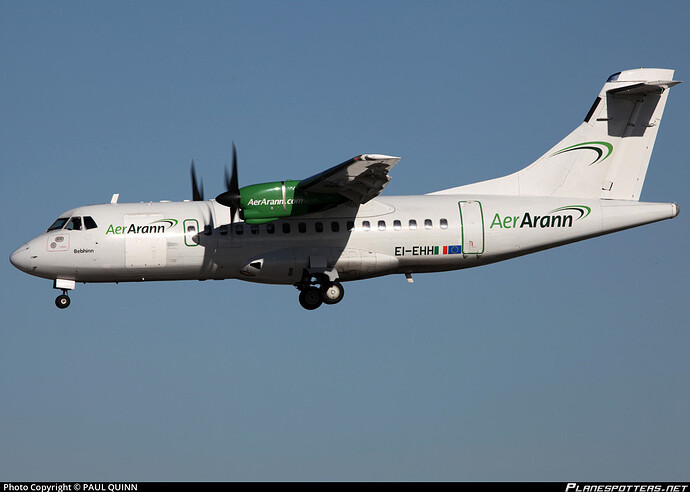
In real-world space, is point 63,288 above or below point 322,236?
below

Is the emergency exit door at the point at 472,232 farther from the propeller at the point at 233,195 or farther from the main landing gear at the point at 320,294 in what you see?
the propeller at the point at 233,195

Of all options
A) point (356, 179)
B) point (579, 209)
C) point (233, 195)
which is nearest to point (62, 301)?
point (233, 195)

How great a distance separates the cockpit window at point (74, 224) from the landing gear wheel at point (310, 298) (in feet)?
23.6

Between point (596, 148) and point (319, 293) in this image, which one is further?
point (596, 148)

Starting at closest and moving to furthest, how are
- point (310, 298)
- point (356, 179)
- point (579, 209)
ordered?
point (356, 179)
point (310, 298)
point (579, 209)

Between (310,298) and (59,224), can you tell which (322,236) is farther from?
(59,224)

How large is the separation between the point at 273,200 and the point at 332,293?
12.3 ft

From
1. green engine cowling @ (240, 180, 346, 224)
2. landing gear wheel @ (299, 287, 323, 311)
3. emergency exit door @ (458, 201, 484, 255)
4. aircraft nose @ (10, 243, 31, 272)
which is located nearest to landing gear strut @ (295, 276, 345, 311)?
landing gear wheel @ (299, 287, 323, 311)

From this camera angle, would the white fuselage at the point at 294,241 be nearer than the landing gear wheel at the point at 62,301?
Yes

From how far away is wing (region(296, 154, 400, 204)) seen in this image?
25558mm

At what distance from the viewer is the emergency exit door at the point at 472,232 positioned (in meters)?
28.8

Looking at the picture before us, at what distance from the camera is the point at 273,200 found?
2688 cm

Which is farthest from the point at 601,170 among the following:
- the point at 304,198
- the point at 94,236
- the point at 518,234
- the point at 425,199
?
the point at 94,236

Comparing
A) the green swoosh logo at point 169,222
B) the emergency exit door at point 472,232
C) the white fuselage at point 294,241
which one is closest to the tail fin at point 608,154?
the white fuselage at point 294,241
